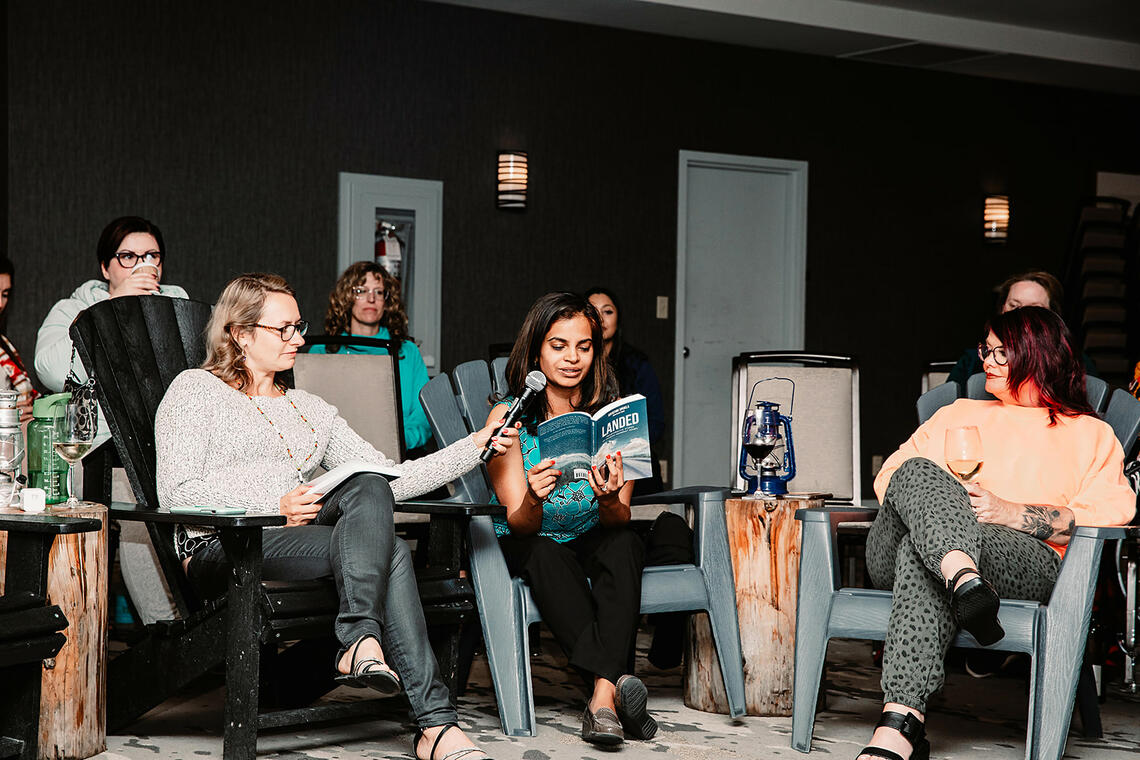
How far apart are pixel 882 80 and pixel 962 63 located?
1.58 feet

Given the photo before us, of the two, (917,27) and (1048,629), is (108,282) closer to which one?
(1048,629)

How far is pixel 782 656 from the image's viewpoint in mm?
3332

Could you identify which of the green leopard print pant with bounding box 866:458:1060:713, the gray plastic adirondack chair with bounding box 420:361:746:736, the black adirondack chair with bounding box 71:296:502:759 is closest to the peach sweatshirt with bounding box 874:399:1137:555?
the green leopard print pant with bounding box 866:458:1060:713

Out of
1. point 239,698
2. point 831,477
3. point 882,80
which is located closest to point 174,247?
point 831,477

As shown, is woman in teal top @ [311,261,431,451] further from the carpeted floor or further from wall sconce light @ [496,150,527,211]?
wall sconce light @ [496,150,527,211]

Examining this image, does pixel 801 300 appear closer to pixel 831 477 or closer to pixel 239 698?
pixel 831 477

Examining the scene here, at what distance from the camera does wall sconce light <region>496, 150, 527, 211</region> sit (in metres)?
6.55

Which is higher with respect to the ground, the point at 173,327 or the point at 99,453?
the point at 173,327

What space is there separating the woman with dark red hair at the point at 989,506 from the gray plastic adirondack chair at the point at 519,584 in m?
0.43

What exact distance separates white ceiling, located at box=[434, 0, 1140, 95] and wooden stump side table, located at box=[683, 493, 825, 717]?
3.78 meters

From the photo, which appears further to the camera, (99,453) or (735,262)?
(735,262)

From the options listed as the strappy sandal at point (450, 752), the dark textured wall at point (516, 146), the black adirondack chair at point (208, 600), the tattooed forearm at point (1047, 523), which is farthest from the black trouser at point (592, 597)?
the dark textured wall at point (516, 146)

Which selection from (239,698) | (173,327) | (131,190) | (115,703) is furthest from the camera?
(131,190)

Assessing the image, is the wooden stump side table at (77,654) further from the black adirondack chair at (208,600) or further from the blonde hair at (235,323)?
the blonde hair at (235,323)
